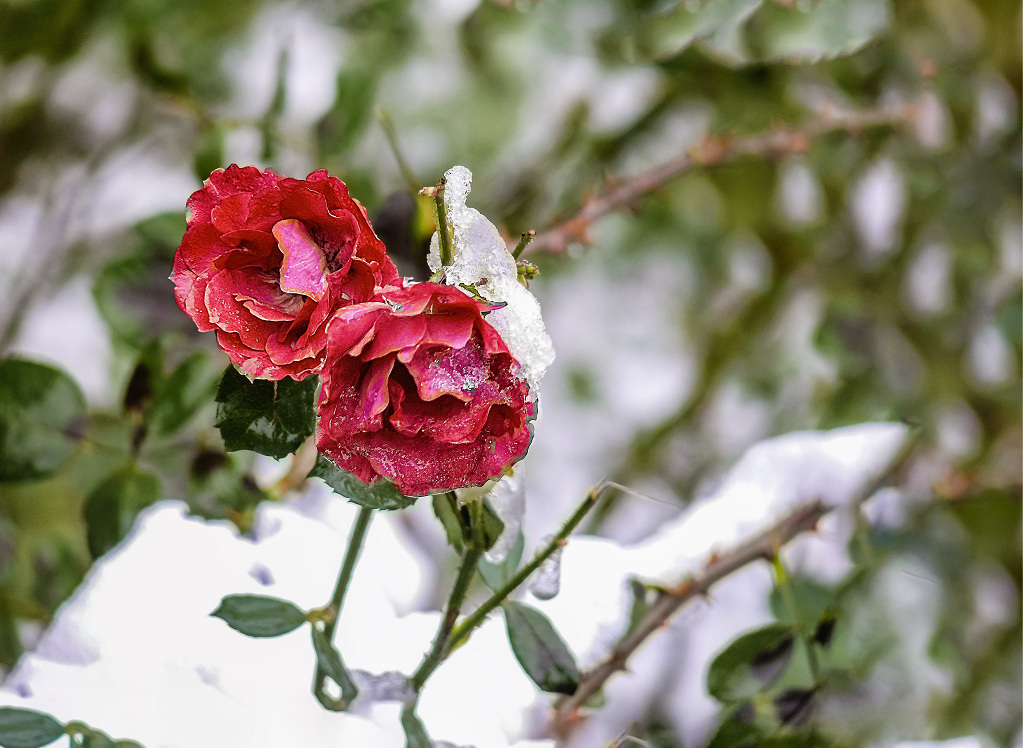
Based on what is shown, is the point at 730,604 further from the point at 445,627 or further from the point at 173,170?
the point at 173,170

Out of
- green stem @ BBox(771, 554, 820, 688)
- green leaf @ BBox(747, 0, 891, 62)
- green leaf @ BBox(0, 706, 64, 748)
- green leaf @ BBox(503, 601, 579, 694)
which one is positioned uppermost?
green leaf @ BBox(747, 0, 891, 62)

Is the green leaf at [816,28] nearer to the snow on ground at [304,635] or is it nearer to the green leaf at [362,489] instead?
the snow on ground at [304,635]

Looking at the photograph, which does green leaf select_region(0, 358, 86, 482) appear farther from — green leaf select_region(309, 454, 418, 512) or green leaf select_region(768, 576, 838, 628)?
green leaf select_region(768, 576, 838, 628)

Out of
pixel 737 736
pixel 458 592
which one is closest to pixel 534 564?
pixel 458 592

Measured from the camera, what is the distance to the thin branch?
28 centimetres

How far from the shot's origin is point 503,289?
168mm

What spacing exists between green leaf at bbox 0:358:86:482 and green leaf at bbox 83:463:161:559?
2 centimetres

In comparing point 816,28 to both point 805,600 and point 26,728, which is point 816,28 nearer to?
point 805,600

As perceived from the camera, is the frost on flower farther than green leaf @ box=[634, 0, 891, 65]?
No

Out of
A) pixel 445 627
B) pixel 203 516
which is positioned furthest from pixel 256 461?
pixel 445 627

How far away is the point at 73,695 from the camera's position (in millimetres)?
263

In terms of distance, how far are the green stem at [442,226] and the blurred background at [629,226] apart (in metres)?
0.17

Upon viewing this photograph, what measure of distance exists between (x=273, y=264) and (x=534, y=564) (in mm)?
100

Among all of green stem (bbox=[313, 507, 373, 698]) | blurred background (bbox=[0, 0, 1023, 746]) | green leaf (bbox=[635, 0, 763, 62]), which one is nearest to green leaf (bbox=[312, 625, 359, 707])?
green stem (bbox=[313, 507, 373, 698])
